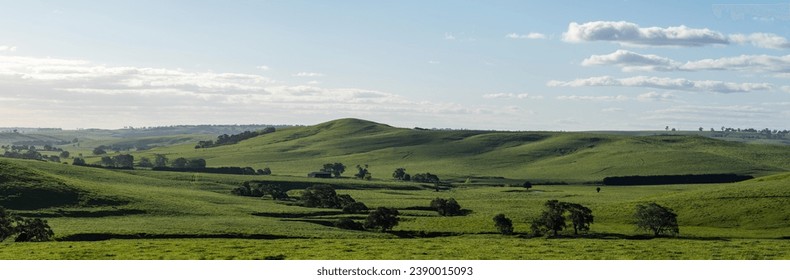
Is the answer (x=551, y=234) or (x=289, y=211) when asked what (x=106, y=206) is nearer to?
(x=289, y=211)

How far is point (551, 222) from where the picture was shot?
82688mm


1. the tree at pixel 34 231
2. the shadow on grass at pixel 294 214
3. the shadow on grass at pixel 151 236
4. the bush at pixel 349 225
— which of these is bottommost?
the shadow on grass at pixel 294 214

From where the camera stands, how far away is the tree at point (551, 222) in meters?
82.6

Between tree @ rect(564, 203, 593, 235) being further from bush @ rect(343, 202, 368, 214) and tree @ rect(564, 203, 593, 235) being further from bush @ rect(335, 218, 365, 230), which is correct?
bush @ rect(343, 202, 368, 214)

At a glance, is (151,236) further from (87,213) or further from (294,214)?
(294,214)

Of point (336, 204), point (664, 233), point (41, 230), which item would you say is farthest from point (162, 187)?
point (664, 233)

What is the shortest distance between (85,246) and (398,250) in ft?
61.2

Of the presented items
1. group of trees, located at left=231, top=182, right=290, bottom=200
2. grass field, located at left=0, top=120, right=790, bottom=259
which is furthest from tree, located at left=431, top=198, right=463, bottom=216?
group of trees, located at left=231, top=182, right=290, bottom=200

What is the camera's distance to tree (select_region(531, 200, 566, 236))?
82.6 m

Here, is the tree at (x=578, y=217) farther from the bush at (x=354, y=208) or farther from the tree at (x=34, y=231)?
the tree at (x=34, y=231)

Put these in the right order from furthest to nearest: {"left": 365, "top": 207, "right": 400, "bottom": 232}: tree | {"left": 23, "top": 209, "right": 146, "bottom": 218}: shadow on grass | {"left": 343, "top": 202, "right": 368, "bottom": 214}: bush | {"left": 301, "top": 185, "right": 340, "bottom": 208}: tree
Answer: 1. {"left": 301, "top": 185, "right": 340, "bottom": 208}: tree
2. {"left": 343, "top": 202, "right": 368, "bottom": 214}: bush
3. {"left": 23, "top": 209, "right": 146, "bottom": 218}: shadow on grass
4. {"left": 365, "top": 207, "right": 400, "bottom": 232}: tree

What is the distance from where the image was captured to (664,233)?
85.6m

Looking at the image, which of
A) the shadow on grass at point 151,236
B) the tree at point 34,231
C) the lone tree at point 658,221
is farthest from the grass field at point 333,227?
the tree at point 34,231

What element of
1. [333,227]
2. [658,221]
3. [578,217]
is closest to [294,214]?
[333,227]
